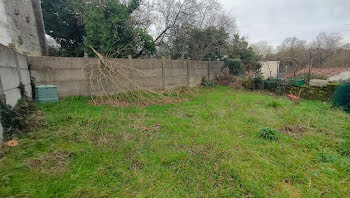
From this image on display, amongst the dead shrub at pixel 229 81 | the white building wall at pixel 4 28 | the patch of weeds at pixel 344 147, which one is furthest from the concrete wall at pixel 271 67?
the white building wall at pixel 4 28

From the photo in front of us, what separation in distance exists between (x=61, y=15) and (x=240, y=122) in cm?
1362

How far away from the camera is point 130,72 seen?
5684 mm

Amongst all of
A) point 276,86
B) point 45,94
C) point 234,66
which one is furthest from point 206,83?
point 45,94

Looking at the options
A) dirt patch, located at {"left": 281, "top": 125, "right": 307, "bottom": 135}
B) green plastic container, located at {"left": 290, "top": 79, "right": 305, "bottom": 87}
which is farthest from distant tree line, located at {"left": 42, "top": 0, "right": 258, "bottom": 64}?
dirt patch, located at {"left": 281, "top": 125, "right": 307, "bottom": 135}

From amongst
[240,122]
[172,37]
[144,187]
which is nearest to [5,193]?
[144,187]

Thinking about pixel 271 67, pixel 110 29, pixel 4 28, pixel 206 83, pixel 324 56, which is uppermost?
pixel 4 28

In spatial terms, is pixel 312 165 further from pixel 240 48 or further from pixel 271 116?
pixel 240 48

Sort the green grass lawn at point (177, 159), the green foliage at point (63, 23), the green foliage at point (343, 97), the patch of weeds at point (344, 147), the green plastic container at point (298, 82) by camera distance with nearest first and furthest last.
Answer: the green grass lawn at point (177, 159) → the patch of weeds at point (344, 147) → the green foliage at point (343, 97) → the green plastic container at point (298, 82) → the green foliage at point (63, 23)

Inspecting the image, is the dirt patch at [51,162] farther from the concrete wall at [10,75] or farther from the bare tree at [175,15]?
the bare tree at [175,15]

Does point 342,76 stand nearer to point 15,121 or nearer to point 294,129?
point 294,129

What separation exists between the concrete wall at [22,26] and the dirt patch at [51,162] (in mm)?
6431

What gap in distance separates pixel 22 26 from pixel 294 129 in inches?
518

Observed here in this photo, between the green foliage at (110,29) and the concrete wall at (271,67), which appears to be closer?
the green foliage at (110,29)

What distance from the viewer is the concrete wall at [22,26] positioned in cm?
669
